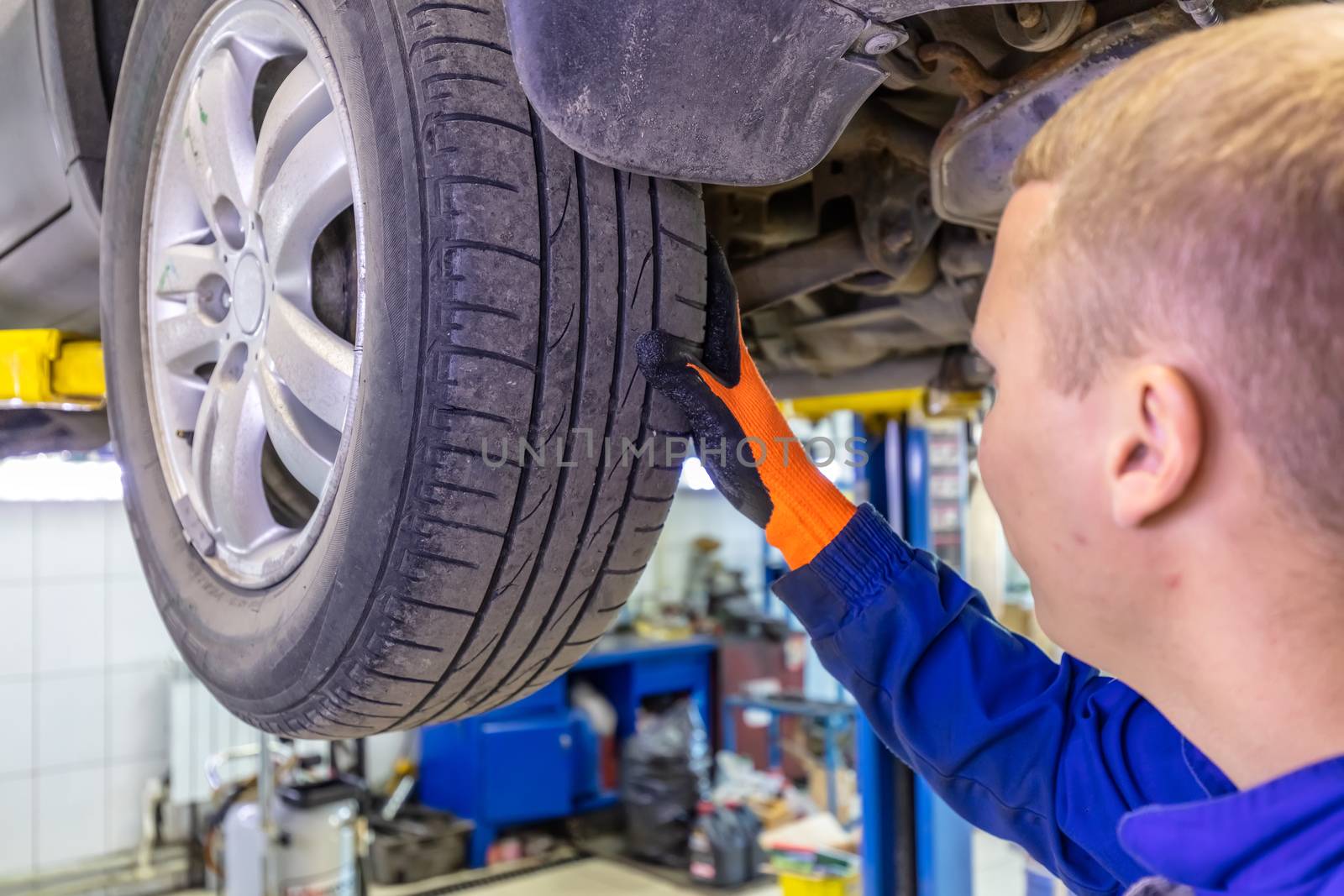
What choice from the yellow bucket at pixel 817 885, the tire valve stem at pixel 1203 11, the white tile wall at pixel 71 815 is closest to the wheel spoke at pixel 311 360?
the tire valve stem at pixel 1203 11

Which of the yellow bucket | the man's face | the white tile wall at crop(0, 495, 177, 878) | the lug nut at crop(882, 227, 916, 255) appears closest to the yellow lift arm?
the lug nut at crop(882, 227, 916, 255)

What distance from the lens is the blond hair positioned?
455 millimetres

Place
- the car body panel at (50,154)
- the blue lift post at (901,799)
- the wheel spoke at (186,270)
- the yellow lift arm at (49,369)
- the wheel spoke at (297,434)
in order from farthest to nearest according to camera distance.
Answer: the blue lift post at (901,799) → the yellow lift arm at (49,369) → the car body panel at (50,154) → the wheel spoke at (186,270) → the wheel spoke at (297,434)

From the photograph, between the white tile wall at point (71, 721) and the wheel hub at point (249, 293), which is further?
the white tile wall at point (71, 721)

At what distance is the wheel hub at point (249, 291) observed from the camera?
0.96 meters

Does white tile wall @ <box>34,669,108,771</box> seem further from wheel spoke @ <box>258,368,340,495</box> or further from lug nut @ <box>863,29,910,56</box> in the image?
lug nut @ <box>863,29,910,56</box>

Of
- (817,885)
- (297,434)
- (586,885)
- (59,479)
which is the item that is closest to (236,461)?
(297,434)

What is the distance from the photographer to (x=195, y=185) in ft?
3.82

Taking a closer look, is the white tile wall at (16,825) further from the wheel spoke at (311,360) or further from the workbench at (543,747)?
the wheel spoke at (311,360)

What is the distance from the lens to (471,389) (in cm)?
81

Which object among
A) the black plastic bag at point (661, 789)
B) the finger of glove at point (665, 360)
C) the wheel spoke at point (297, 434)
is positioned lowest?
the black plastic bag at point (661, 789)

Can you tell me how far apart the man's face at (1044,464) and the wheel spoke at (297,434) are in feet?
2.22

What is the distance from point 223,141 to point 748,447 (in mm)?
658

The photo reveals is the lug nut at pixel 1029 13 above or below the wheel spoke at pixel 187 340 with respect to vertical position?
above
